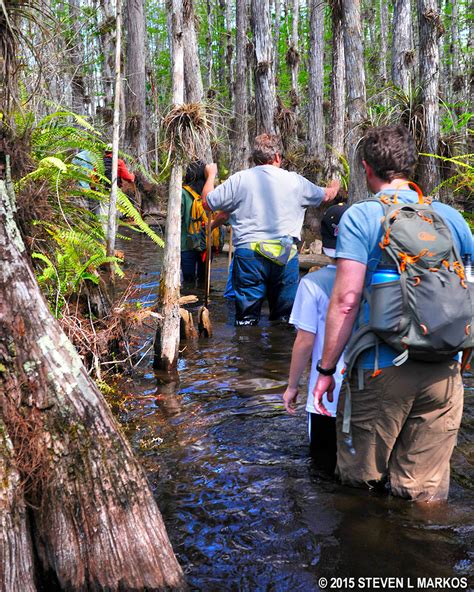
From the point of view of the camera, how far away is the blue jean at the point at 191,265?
10.0 m

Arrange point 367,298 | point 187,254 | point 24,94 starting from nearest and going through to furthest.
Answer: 1. point 367,298
2. point 24,94
3. point 187,254

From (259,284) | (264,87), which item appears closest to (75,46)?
(259,284)

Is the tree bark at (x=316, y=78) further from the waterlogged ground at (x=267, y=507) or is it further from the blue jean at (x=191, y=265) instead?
the waterlogged ground at (x=267, y=507)

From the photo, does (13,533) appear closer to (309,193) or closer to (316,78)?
(309,193)

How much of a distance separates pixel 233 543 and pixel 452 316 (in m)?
1.73

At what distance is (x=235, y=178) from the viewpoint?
6883mm

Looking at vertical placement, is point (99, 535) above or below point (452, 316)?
below

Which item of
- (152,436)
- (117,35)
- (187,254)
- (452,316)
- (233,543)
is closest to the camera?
(452,316)

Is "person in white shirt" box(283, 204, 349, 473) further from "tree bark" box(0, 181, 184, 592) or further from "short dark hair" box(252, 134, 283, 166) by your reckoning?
"short dark hair" box(252, 134, 283, 166)

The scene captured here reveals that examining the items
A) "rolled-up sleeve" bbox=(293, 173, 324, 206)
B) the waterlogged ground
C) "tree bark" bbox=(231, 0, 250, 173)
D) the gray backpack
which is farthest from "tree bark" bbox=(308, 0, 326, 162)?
the gray backpack

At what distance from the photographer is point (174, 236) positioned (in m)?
6.21

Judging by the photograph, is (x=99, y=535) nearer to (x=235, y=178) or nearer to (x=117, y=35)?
(x=235, y=178)

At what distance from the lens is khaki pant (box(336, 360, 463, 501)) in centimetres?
327

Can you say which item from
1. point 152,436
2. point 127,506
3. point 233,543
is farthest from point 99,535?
point 152,436
